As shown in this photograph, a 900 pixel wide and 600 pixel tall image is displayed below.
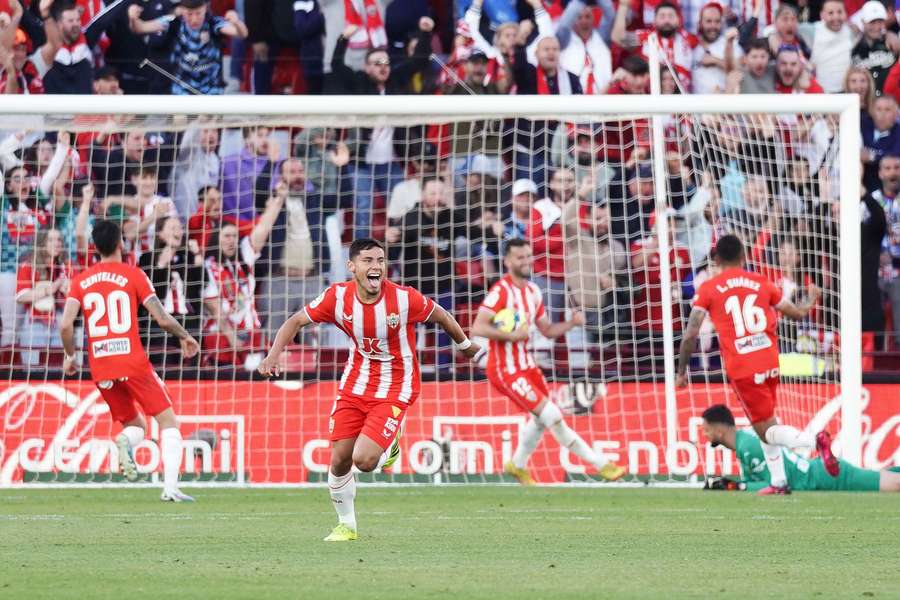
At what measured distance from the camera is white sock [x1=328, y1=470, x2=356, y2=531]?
8836 mm

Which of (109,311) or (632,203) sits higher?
(632,203)

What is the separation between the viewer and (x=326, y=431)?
14938 mm

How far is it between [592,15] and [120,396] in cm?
835

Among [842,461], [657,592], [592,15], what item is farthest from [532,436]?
[657,592]

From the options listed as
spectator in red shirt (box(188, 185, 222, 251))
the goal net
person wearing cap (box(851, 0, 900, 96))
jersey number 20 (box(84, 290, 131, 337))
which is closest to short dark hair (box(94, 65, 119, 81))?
the goal net

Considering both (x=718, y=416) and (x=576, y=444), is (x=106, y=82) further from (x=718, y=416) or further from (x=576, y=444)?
(x=718, y=416)

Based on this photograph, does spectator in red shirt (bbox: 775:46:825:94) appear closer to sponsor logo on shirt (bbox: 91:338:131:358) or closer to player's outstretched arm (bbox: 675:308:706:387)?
player's outstretched arm (bbox: 675:308:706:387)

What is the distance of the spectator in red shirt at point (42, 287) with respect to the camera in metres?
15.4

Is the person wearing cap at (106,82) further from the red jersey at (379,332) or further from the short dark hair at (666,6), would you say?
the red jersey at (379,332)

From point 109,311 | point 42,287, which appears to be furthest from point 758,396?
point 42,287

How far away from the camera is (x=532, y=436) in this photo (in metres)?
14.3

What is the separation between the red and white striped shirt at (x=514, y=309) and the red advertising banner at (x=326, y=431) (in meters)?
0.85

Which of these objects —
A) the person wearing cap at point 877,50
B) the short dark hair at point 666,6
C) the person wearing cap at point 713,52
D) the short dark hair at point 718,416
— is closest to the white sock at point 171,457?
the short dark hair at point 718,416

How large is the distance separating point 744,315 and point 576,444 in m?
2.11
